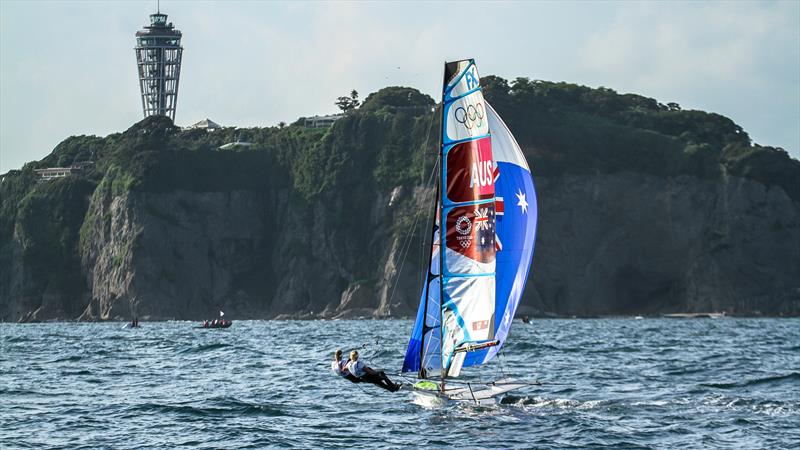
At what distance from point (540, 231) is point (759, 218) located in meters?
24.6

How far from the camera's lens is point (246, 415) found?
30.2m

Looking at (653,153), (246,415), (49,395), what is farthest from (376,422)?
(653,153)

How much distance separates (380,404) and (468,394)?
4.57 m

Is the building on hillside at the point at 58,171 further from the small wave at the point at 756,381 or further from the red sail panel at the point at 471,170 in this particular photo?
the red sail panel at the point at 471,170

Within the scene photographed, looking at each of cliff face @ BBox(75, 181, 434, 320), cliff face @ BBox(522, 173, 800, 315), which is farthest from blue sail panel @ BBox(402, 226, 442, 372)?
cliff face @ BBox(75, 181, 434, 320)

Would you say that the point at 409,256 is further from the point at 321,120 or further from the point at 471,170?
the point at 471,170

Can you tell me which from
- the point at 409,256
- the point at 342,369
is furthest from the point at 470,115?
the point at 409,256

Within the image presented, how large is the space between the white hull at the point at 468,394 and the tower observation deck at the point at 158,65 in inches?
6755

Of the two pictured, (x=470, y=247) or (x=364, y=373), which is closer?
(x=470, y=247)

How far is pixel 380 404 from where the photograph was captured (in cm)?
3188

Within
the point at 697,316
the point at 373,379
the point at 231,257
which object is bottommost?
the point at 373,379

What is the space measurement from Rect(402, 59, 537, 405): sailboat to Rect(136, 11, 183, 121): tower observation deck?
6751 inches

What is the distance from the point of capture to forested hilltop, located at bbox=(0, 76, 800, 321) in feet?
433

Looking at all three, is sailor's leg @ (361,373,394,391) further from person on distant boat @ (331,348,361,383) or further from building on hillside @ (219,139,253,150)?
building on hillside @ (219,139,253,150)
